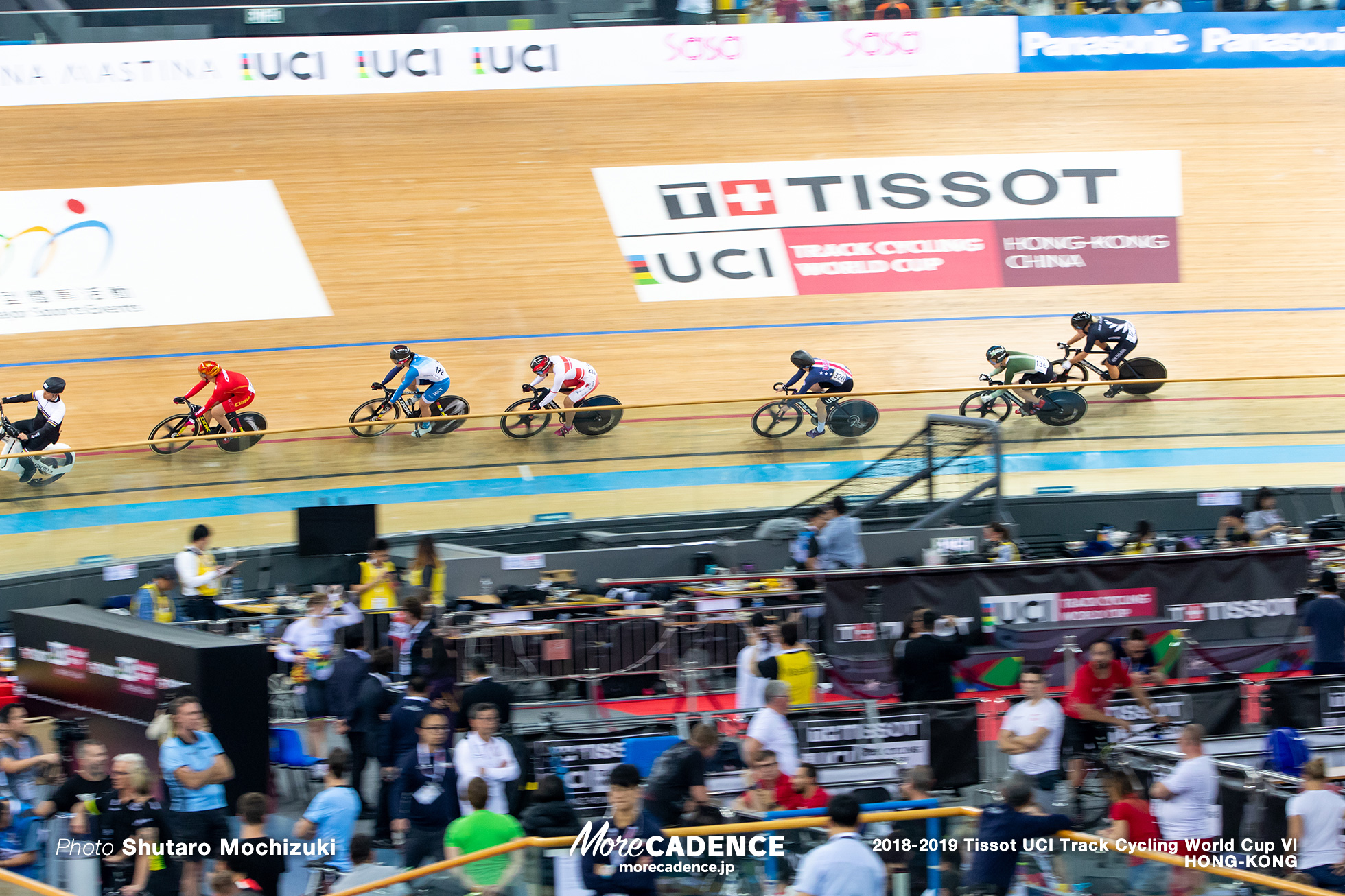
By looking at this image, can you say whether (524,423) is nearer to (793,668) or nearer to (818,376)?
(818,376)

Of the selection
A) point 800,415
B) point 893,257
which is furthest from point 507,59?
point 800,415

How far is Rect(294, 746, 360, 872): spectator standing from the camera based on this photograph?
5.55 meters

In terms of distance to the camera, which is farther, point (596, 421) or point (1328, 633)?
point (596, 421)

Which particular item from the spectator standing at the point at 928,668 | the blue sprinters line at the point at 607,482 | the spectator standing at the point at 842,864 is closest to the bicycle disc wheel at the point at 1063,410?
the blue sprinters line at the point at 607,482

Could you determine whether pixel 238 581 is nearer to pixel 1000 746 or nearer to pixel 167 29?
pixel 1000 746

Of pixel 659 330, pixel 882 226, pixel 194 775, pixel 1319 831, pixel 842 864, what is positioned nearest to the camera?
pixel 842 864

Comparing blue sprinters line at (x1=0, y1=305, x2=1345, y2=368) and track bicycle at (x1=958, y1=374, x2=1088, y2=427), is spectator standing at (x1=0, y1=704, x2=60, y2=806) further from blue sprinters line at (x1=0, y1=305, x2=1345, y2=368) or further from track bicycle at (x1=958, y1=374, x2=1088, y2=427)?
blue sprinters line at (x1=0, y1=305, x2=1345, y2=368)

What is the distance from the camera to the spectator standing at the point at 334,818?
18.2 ft

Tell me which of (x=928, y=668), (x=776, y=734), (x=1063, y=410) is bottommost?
(x=776, y=734)

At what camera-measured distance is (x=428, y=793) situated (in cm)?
576

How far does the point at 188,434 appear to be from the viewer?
36.7 feet

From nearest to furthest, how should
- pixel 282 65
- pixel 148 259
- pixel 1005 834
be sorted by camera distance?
pixel 1005 834 → pixel 148 259 → pixel 282 65

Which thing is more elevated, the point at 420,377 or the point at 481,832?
the point at 420,377

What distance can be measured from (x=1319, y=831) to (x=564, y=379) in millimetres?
8599
